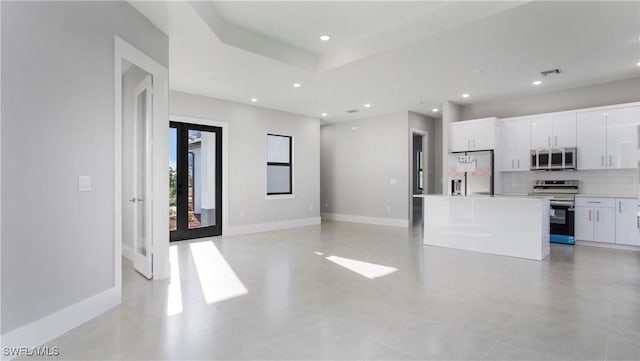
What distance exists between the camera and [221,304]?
9.83ft

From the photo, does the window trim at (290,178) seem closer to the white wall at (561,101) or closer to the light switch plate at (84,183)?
the white wall at (561,101)

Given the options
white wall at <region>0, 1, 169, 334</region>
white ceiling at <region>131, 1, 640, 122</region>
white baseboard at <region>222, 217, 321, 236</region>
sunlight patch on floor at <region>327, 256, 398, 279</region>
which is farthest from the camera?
white baseboard at <region>222, 217, 321, 236</region>

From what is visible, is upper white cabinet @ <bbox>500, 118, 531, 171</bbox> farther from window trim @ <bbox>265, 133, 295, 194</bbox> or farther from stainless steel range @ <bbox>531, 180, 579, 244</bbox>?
window trim @ <bbox>265, 133, 295, 194</bbox>

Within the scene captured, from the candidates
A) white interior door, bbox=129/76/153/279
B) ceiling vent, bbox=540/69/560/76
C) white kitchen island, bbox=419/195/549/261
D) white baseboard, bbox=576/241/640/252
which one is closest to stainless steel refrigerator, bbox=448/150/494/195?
white kitchen island, bbox=419/195/549/261

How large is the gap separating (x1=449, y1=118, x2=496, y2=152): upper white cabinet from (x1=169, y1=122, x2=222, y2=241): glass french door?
190 inches

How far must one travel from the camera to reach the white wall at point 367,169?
8.04 m

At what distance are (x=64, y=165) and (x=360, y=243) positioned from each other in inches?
176

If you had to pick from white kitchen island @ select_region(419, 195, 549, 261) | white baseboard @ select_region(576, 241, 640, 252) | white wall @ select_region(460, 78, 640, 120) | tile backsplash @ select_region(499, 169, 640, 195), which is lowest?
white baseboard @ select_region(576, 241, 640, 252)

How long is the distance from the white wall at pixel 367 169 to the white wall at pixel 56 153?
6.27 m

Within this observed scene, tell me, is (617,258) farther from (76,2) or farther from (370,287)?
(76,2)

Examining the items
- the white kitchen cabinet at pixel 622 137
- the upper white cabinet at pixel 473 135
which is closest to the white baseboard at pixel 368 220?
the upper white cabinet at pixel 473 135

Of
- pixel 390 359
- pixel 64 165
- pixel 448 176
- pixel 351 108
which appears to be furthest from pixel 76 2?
pixel 448 176

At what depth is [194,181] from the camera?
6.44 m

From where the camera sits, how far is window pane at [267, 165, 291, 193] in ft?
25.2
